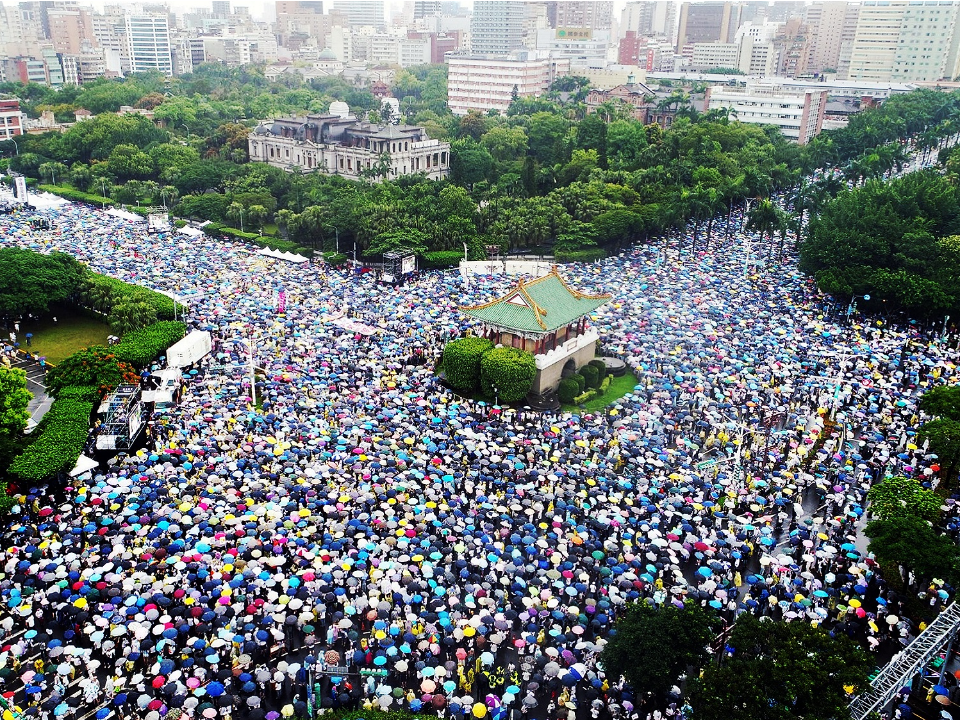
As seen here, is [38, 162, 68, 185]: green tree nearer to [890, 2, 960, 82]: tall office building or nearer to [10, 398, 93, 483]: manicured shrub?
[10, 398, 93, 483]: manicured shrub

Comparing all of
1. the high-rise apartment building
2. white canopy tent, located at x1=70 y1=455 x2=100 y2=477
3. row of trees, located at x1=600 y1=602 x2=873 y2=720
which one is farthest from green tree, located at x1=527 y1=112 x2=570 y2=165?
row of trees, located at x1=600 y1=602 x2=873 y2=720

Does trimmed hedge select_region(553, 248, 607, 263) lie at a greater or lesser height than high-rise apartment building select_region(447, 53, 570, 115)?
lesser

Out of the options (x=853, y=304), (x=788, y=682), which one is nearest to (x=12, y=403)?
(x=788, y=682)

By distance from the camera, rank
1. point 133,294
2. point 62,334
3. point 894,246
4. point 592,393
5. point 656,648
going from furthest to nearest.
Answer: point 894,246
point 62,334
point 133,294
point 592,393
point 656,648

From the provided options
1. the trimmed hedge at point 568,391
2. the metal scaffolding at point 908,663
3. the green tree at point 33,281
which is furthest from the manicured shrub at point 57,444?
the metal scaffolding at point 908,663

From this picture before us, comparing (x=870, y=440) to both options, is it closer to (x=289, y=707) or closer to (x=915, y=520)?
(x=915, y=520)

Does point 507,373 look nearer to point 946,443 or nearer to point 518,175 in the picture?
point 946,443

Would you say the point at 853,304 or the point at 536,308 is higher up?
the point at 536,308
